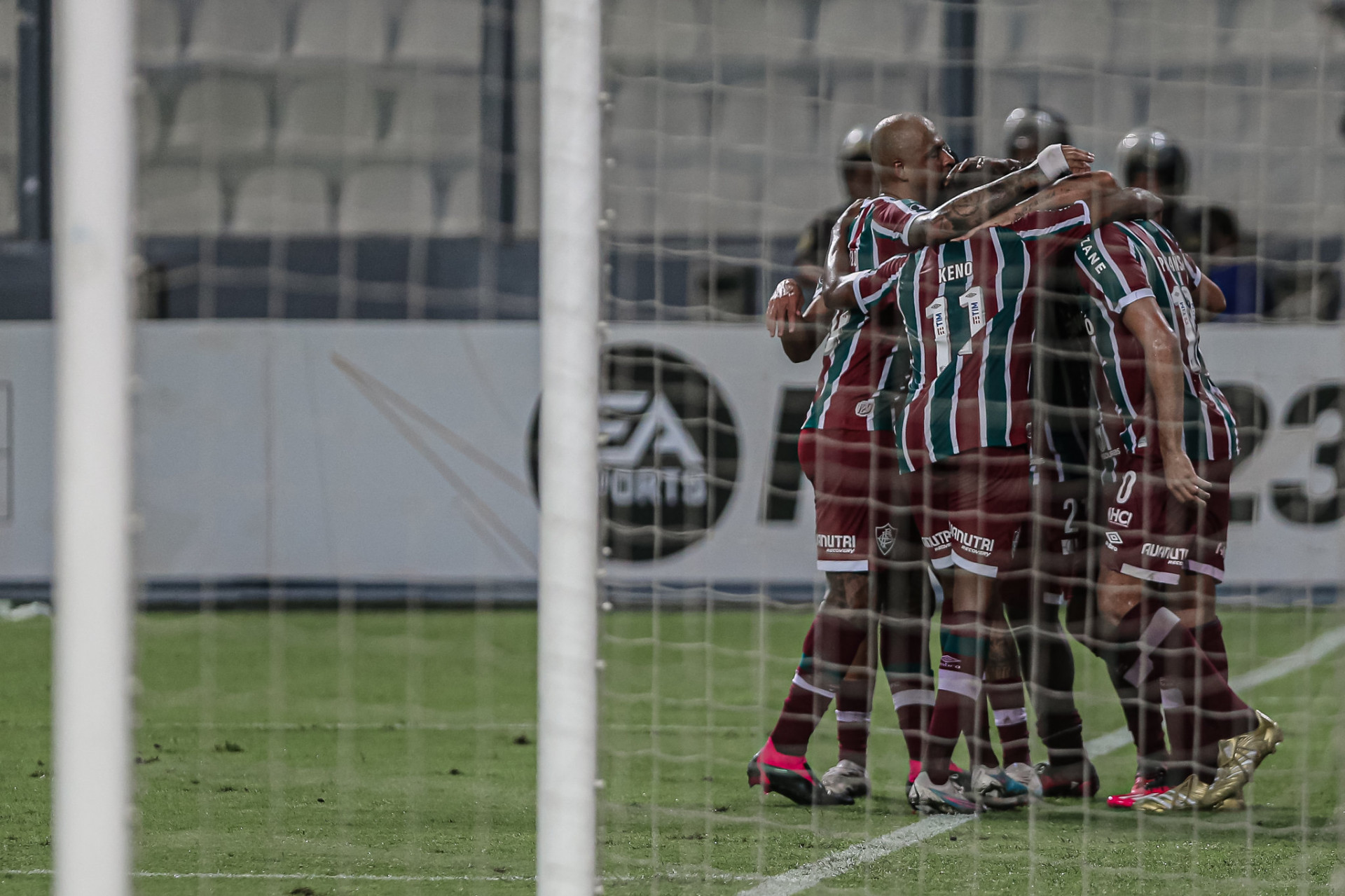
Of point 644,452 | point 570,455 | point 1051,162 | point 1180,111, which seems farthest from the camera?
point 1180,111

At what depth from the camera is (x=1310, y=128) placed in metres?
8.45

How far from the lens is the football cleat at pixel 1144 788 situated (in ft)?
12.1

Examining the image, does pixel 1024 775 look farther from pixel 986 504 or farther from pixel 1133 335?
pixel 1133 335

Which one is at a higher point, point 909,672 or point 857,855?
point 909,672

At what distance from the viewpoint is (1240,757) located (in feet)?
12.3

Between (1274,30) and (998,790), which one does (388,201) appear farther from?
(998,790)

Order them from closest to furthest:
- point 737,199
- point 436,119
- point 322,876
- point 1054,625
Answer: point 322,876 < point 1054,625 < point 737,199 < point 436,119

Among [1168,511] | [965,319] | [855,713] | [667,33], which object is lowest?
[855,713]

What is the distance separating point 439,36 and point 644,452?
328 centimetres

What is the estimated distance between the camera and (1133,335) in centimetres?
373

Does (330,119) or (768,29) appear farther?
(330,119)

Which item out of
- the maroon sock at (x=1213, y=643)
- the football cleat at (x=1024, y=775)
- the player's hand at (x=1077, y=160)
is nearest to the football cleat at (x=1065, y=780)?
the football cleat at (x=1024, y=775)

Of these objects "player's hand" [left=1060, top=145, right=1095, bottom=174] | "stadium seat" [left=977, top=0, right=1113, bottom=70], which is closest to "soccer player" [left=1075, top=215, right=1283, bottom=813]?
"player's hand" [left=1060, top=145, right=1095, bottom=174]

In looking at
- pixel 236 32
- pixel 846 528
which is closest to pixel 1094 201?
pixel 846 528
